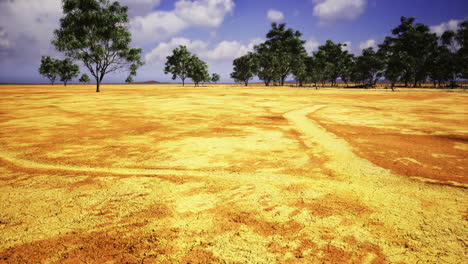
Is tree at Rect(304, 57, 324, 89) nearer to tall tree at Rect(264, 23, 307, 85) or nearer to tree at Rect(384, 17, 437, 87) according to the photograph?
tall tree at Rect(264, 23, 307, 85)

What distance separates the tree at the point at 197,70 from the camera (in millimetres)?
79562

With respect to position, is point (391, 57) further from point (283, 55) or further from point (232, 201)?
point (232, 201)

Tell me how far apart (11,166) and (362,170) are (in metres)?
7.83

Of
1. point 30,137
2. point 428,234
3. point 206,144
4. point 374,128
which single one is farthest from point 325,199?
point 30,137

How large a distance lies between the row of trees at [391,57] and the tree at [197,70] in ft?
64.2

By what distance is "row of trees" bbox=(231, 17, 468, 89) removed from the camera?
175 ft

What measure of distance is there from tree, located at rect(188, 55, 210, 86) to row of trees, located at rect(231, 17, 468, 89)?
1955cm

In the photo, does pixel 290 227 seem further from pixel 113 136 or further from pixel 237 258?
pixel 113 136

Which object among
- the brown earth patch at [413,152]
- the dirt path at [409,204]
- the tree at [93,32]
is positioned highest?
the tree at [93,32]

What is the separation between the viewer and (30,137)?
25.2 ft

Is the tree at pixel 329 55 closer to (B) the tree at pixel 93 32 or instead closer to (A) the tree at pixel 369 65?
(A) the tree at pixel 369 65

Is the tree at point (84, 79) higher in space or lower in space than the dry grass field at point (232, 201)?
higher

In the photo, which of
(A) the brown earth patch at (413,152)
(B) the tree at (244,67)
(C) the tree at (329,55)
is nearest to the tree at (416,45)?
(C) the tree at (329,55)

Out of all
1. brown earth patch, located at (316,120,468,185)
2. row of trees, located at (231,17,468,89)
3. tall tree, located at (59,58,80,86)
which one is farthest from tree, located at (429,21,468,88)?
tall tree, located at (59,58,80,86)
